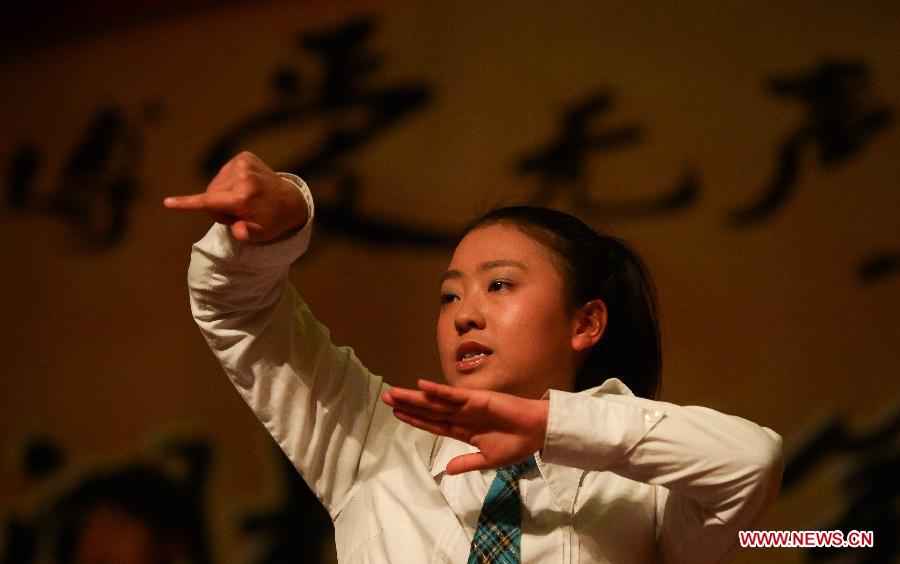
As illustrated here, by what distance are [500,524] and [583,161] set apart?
1.23 metres

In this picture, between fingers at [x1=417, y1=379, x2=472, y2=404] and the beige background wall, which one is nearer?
fingers at [x1=417, y1=379, x2=472, y2=404]

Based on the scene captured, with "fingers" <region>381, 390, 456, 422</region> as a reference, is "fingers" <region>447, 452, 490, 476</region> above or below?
below

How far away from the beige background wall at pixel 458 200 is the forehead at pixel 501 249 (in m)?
0.87

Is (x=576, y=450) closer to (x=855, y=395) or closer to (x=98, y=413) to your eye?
(x=855, y=395)

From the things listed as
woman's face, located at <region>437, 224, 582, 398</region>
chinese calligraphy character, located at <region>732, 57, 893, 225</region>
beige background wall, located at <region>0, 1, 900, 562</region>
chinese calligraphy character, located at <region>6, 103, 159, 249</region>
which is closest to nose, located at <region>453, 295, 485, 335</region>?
woman's face, located at <region>437, 224, 582, 398</region>

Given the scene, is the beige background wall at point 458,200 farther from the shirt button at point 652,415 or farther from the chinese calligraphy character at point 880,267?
the shirt button at point 652,415

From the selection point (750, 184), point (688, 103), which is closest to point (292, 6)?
point (688, 103)

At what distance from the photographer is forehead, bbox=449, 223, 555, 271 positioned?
1160 mm

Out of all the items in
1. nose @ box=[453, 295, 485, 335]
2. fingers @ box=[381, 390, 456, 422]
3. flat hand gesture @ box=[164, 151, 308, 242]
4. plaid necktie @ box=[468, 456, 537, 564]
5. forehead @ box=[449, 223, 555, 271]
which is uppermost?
flat hand gesture @ box=[164, 151, 308, 242]

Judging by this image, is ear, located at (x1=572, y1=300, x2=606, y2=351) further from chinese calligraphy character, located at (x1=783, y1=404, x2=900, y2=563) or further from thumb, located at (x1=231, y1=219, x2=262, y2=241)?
chinese calligraphy character, located at (x1=783, y1=404, x2=900, y2=563)

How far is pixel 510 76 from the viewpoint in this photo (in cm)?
222

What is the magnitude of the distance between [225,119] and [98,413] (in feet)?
2.50

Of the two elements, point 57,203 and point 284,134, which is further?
point 57,203

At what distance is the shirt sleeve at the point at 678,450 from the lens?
36.4 inches
